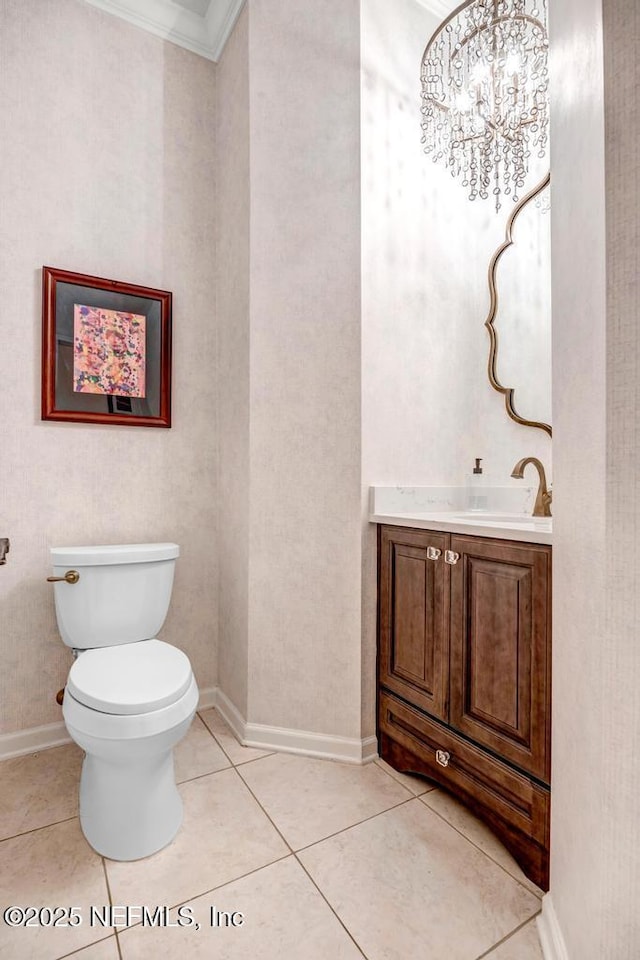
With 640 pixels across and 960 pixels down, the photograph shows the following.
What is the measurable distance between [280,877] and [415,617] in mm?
777

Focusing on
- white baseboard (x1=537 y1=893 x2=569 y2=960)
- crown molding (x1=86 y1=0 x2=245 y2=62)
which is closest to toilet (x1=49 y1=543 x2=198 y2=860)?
white baseboard (x1=537 y1=893 x2=569 y2=960)

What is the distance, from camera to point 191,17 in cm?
207

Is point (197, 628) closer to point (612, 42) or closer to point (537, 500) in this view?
point (537, 500)

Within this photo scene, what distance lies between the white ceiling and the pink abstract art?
1183 mm

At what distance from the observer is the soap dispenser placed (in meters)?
1.97

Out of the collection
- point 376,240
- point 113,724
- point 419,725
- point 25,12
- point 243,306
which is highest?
point 25,12

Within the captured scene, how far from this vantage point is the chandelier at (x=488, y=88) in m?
1.56

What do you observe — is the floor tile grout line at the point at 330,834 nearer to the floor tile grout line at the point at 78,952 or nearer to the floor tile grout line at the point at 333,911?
the floor tile grout line at the point at 333,911

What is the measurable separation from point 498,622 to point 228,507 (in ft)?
3.81

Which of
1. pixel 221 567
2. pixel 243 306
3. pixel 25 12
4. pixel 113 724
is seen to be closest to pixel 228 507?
pixel 221 567

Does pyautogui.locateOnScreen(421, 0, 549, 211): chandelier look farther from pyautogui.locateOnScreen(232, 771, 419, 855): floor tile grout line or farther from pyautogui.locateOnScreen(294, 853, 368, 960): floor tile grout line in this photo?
pyautogui.locateOnScreen(294, 853, 368, 960): floor tile grout line

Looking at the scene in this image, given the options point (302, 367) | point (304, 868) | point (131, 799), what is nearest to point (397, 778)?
point (304, 868)

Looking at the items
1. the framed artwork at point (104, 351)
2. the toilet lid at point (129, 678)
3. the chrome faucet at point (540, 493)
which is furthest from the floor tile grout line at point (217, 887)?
the framed artwork at point (104, 351)

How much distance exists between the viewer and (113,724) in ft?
4.09
